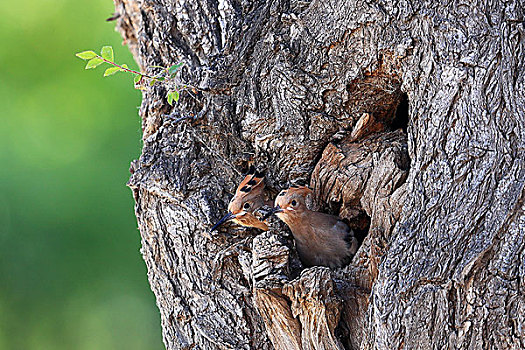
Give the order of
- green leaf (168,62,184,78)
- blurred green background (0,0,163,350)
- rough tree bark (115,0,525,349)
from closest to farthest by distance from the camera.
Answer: rough tree bark (115,0,525,349)
green leaf (168,62,184,78)
blurred green background (0,0,163,350)

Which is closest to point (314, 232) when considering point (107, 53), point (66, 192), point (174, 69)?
point (174, 69)

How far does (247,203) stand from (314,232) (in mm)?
313

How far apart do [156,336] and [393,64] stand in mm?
5239

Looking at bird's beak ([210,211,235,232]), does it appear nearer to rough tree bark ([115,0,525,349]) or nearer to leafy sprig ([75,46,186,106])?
rough tree bark ([115,0,525,349])

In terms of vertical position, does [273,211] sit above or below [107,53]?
below

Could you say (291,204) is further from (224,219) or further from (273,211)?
(224,219)

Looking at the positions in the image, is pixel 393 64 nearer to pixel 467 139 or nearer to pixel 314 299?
pixel 467 139

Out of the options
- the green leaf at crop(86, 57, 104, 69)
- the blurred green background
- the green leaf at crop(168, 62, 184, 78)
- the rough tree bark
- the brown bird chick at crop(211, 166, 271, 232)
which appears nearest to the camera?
the rough tree bark

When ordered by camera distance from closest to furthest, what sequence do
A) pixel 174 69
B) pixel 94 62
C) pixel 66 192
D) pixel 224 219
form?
pixel 94 62
pixel 224 219
pixel 174 69
pixel 66 192

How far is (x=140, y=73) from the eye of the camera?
2.45m

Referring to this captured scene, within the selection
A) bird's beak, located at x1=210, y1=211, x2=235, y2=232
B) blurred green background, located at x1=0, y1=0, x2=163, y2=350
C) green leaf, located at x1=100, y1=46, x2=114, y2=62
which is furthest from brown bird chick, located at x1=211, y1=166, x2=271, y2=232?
blurred green background, located at x1=0, y1=0, x2=163, y2=350

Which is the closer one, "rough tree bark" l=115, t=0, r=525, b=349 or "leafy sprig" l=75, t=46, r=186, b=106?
"rough tree bark" l=115, t=0, r=525, b=349

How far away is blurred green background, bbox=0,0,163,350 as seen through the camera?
21.6ft

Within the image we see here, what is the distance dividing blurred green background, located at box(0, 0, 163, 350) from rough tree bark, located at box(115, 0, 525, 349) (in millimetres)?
3934
